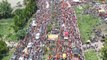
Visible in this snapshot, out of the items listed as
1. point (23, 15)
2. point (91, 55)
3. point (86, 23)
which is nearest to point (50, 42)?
point (91, 55)

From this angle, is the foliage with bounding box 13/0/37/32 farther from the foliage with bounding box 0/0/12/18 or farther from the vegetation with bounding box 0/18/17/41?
the foliage with bounding box 0/0/12/18

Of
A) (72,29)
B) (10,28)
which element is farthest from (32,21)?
(72,29)

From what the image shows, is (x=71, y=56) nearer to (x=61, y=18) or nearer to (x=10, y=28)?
(x=61, y=18)

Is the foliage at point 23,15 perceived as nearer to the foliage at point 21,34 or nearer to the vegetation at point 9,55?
the foliage at point 21,34

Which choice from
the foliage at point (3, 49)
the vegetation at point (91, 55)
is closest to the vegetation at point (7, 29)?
the foliage at point (3, 49)

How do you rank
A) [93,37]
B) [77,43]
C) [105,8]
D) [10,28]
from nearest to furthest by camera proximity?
[77,43] < [93,37] < [10,28] < [105,8]

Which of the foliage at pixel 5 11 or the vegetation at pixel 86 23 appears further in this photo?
the foliage at pixel 5 11
